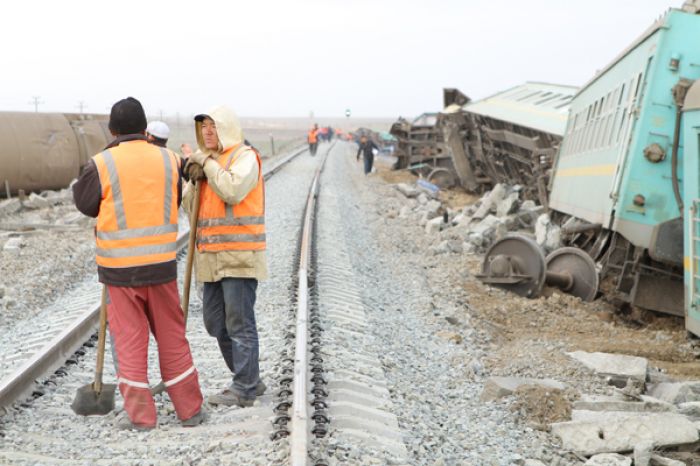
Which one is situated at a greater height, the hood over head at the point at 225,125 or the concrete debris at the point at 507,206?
the hood over head at the point at 225,125

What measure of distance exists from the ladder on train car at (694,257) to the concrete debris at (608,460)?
133 inches

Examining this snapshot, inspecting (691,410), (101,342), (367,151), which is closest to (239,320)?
(101,342)

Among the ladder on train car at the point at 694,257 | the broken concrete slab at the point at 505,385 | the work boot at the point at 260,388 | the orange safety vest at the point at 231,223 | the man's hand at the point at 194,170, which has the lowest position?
the broken concrete slab at the point at 505,385

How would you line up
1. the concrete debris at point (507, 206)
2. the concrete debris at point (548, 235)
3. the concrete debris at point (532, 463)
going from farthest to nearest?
the concrete debris at point (507, 206) → the concrete debris at point (548, 235) → the concrete debris at point (532, 463)

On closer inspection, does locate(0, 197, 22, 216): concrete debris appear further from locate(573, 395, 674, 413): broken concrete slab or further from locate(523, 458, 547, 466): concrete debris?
locate(523, 458, 547, 466): concrete debris

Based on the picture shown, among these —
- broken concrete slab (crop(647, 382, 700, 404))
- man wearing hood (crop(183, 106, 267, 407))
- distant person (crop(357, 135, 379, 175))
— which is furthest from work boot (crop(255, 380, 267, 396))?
distant person (crop(357, 135, 379, 175))

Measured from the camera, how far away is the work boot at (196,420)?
15.9ft

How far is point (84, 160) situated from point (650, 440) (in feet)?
60.2

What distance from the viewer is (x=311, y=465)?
13.1 feet

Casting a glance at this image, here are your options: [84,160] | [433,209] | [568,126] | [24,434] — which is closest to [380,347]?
[24,434]

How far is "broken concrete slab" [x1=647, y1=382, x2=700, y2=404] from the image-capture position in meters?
5.85

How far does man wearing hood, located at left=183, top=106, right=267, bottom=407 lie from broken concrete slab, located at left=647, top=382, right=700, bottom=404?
9.85ft

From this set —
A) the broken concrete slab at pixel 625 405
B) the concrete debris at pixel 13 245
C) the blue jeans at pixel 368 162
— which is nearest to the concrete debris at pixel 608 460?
the broken concrete slab at pixel 625 405

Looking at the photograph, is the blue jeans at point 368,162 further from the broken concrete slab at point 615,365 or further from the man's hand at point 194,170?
the man's hand at point 194,170
